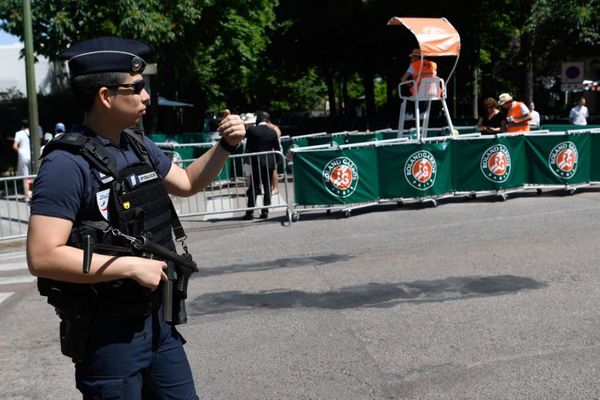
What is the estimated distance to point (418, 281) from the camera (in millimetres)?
7266

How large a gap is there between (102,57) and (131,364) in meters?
1.09

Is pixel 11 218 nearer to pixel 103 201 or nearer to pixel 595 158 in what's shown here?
pixel 595 158

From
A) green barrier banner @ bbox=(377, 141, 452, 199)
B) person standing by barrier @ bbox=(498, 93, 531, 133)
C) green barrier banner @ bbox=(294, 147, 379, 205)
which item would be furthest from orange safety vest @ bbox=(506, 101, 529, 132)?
green barrier banner @ bbox=(294, 147, 379, 205)

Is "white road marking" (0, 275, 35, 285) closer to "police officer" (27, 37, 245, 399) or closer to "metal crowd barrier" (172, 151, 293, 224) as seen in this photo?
"metal crowd barrier" (172, 151, 293, 224)

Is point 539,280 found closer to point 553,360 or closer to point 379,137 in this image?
point 553,360

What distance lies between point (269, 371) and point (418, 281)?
2.67m

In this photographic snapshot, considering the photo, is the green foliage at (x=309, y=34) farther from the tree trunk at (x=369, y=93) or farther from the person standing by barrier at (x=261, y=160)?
the person standing by barrier at (x=261, y=160)

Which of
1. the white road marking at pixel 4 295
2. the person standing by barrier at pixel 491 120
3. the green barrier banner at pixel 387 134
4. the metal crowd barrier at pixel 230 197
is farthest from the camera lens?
the green barrier banner at pixel 387 134

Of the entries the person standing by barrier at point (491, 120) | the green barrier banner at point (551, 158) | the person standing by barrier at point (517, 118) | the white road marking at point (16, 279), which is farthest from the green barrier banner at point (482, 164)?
the white road marking at point (16, 279)

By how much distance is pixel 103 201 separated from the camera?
2533mm

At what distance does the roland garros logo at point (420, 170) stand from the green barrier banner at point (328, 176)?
2.61ft

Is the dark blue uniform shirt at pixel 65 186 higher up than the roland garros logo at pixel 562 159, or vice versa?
the dark blue uniform shirt at pixel 65 186

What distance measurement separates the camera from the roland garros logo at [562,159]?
41.2 ft

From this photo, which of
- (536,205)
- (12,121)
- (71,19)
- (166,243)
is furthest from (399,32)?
(166,243)
